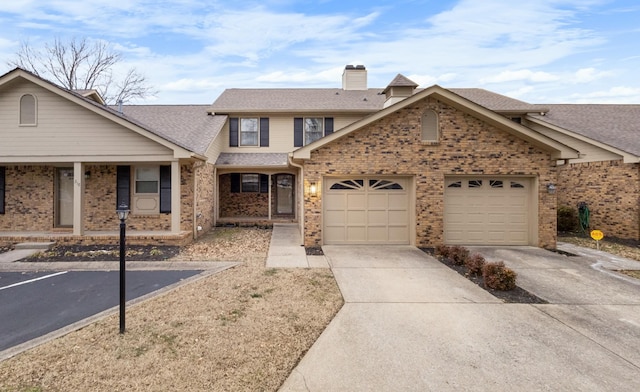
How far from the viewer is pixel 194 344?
3.93m

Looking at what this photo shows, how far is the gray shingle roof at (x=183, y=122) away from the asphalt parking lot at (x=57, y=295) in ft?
19.3

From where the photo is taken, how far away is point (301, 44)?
22.7 m

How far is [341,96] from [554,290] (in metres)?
14.1

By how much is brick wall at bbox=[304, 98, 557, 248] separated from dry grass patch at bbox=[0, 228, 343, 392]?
15.4 feet

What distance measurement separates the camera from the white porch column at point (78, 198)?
399 inches

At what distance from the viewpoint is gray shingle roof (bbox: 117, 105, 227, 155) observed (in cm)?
1258

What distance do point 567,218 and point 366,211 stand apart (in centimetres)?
957

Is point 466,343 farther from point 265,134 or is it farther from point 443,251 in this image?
point 265,134

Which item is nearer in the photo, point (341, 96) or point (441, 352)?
point (441, 352)

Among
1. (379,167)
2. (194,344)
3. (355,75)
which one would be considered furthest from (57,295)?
(355,75)

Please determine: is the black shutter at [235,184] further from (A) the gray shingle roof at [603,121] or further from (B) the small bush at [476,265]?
(A) the gray shingle roof at [603,121]

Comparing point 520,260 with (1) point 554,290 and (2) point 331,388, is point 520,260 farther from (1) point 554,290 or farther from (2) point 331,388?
(2) point 331,388

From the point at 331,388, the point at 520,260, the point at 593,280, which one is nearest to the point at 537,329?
the point at 331,388

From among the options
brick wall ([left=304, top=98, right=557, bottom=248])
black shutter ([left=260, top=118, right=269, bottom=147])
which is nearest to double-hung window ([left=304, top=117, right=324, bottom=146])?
black shutter ([left=260, top=118, right=269, bottom=147])
